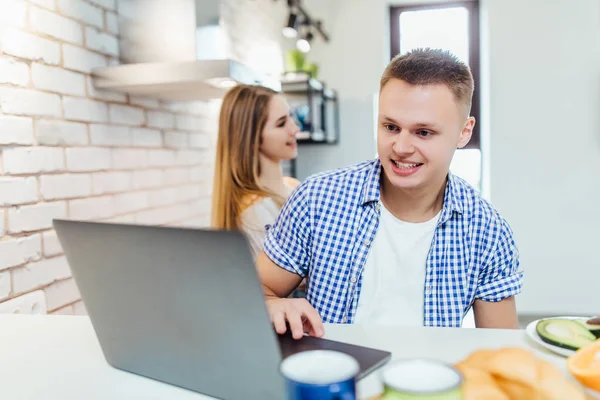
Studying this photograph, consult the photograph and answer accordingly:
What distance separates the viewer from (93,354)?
0.88 meters

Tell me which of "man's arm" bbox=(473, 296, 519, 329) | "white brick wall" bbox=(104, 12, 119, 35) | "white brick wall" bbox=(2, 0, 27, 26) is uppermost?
"white brick wall" bbox=(104, 12, 119, 35)

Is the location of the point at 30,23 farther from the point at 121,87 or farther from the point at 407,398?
the point at 407,398

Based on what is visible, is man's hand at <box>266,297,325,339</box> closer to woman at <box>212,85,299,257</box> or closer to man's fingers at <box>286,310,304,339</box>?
man's fingers at <box>286,310,304,339</box>

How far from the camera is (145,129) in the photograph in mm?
2018

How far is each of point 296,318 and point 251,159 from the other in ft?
4.38

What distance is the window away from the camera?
3.92 meters

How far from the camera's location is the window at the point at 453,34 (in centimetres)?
392

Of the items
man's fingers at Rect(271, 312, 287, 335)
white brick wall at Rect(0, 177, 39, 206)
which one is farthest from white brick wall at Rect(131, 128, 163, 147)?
man's fingers at Rect(271, 312, 287, 335)

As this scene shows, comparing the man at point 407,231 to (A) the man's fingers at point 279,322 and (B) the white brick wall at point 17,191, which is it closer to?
(A) the man's fingers at point 279,322

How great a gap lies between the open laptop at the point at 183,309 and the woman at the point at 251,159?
1172 mm

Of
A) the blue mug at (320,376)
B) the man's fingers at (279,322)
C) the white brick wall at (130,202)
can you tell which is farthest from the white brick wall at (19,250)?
the blue mug at (320,376)

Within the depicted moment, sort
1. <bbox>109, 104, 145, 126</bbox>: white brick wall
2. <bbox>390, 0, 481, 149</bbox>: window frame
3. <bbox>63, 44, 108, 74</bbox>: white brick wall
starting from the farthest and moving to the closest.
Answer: <bbox>390, 0, 481, 149</bbox>: window frame, <bbox>109, 104, 145, 126</bbox>: white brick wall, <bbox>63, 44, 108, 74</bbox>: white brick wall

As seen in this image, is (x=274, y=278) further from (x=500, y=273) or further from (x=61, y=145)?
(x=61, y=145)

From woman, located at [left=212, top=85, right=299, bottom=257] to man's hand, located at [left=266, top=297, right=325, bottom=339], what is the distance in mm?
1059
